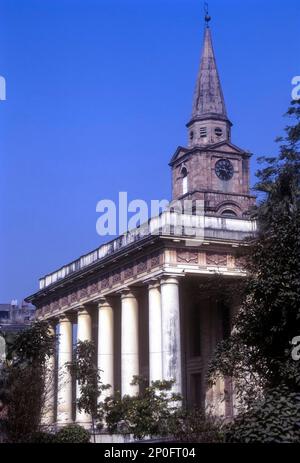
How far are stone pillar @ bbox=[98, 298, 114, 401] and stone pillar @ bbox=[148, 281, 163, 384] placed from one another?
4.44 m

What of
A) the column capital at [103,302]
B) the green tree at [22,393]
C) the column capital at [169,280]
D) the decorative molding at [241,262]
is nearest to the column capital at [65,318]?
the column capital at [103,302]

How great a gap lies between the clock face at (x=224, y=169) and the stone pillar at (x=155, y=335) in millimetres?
14830

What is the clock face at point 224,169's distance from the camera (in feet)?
141

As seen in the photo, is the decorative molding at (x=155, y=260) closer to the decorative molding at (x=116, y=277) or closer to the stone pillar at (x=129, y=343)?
the stone pillar at (x=129, y=343)

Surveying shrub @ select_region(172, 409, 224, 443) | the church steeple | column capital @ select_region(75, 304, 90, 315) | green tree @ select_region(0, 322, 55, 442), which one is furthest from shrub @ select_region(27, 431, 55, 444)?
the church steeple

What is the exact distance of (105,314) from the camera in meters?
34.1

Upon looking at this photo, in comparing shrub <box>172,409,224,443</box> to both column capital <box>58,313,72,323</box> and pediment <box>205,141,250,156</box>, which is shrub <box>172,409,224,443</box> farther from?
pediment <box>205,141,250,156</box>

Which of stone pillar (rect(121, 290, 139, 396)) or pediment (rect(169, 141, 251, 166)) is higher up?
pediment (rect(169, 141, 251, 166))

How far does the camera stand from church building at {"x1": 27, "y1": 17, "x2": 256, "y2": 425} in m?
28.7

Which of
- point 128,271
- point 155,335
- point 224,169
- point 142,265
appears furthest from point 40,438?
point 224,169

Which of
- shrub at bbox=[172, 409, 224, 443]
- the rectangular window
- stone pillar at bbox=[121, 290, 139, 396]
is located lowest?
shrub at bbox=[172, 409, 224, 443]

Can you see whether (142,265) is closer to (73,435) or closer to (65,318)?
(65,318)
